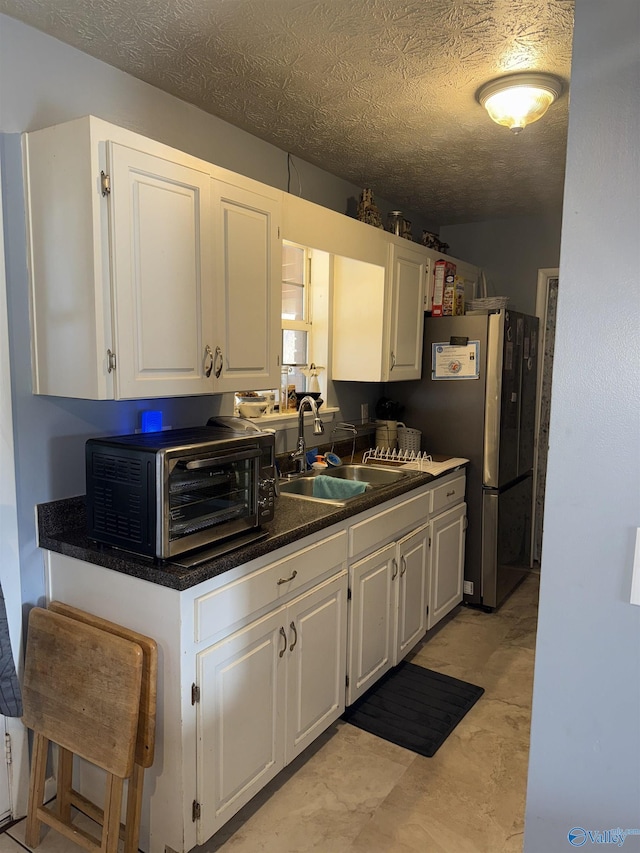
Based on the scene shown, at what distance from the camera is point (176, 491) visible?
5.59ft

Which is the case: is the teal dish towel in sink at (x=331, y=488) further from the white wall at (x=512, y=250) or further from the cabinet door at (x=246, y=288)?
the white wall at (x=512, y=250)

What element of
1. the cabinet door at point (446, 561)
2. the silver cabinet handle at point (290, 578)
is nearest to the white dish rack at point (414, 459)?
the cabinet door at point (446, 561)

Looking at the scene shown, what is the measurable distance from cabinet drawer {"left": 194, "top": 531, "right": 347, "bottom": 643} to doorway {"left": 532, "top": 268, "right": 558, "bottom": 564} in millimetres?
2327

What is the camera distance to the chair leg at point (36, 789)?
5.88 feet

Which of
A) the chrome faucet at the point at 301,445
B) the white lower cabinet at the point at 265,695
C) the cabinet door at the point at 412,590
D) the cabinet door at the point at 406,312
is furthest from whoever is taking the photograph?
the cabinet door at the point at 406,312

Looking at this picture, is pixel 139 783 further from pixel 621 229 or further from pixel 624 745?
pixel 621 229

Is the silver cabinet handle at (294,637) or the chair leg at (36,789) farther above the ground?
the silver cabinet handle at (294,637)

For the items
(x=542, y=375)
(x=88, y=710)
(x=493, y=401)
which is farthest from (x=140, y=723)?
(x=542, y=375)

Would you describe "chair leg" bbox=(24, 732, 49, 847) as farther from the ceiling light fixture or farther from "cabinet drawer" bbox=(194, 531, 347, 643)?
the ceiling light fixture

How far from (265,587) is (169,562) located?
345 millimetres

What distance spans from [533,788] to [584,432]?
0.62 m

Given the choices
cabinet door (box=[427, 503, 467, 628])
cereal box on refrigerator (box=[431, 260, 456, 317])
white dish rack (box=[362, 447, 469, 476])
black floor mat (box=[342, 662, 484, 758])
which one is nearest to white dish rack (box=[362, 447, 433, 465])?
white dish rack (box=[362, 447, 469, 476])

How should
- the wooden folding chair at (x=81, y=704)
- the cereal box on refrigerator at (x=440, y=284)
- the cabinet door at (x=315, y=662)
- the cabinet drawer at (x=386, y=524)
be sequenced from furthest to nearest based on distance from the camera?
1. the cereal box on refrigerator at (x=440, y=284)
2. the cabinet drawer at (x=386, y=524)
3. the cabinet door at (x=315, y=662)
4. the wooden folding chair at (x=81, y=704)

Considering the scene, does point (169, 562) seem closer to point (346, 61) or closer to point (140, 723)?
point (140, 723)
